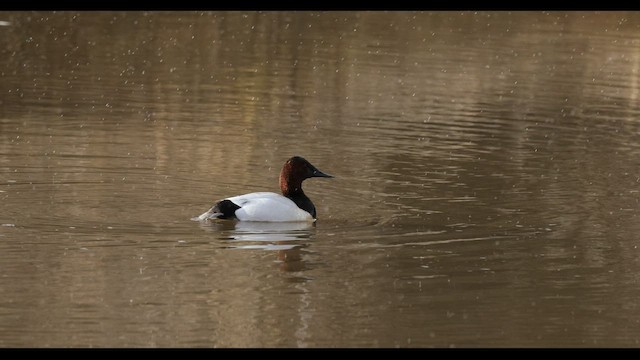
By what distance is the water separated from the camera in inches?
432

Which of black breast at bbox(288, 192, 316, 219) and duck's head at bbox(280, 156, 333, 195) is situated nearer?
black breast at bbox(288, 192, 316, 219)

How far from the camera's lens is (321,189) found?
Answer: 16.3 meters

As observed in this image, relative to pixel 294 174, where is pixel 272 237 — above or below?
below

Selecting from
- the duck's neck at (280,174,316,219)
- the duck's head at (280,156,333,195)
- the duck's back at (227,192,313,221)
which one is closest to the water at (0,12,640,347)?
the duck's back at (227,192,313,221)

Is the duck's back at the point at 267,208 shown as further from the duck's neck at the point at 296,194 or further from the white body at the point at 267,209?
the duck's neck at the point at 296,194

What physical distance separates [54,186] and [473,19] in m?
20.2

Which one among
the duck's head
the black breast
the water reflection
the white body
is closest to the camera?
the water reflection

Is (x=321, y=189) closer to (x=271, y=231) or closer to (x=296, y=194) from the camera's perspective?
(x=296, y=194)

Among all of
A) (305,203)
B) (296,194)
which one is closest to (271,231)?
(305,203)

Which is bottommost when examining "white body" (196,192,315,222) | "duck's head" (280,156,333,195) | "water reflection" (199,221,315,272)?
"water reflection" (199,221,315,272)

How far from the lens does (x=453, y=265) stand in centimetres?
1262

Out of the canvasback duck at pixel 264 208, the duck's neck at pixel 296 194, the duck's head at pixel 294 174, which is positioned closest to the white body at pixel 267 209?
the canvasback duck at pixel 264 208

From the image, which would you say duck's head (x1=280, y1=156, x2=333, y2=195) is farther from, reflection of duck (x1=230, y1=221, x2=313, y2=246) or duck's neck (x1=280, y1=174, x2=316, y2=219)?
reflection of duck (x1=230, y1=221, x2=313, y2=246)

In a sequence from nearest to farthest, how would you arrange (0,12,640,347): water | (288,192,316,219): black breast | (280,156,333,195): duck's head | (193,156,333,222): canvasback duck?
(0,12,640,347): water, (193,156,333,222): canvasback duck, (288,192,316,219): black breast, (280,156,333,195): duck's head
